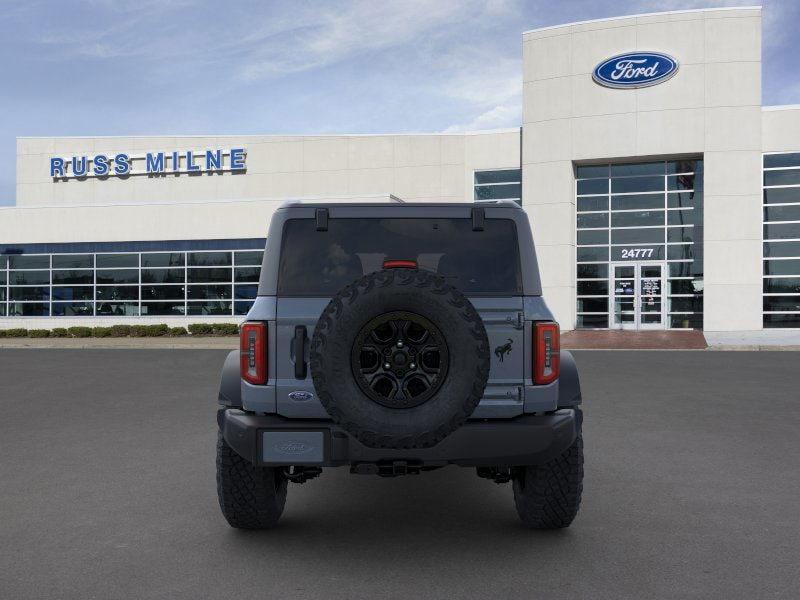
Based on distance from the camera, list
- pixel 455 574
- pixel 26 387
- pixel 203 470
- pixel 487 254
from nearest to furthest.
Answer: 1. pixel 455 574
2. pixel 487 254
3. pixel 203 470
4. pixel 26 387

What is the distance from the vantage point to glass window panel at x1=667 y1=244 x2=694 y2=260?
30.5 m

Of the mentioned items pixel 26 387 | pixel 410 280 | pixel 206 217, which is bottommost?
pixel 26 387

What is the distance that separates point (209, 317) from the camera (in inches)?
1356

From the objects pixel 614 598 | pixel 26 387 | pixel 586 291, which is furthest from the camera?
pixel 586 291

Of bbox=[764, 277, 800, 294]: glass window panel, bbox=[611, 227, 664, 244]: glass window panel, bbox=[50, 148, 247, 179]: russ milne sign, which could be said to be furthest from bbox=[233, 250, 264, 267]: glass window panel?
bbox=[764, 277, 800, 294]: glass window panel

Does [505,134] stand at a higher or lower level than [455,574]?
higher

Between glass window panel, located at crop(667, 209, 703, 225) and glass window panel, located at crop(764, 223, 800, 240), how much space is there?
256 cm

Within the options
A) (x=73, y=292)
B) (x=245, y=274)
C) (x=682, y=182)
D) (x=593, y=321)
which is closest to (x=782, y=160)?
(x=682, y=182)

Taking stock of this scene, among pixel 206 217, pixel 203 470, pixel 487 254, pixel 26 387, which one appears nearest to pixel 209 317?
pixel 206 217

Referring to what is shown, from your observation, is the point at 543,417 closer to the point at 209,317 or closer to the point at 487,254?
the point at 487,254

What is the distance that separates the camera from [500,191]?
34531 millimetres

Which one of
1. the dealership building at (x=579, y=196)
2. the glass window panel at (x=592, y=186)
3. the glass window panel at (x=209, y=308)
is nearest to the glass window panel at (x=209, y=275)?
the dealership building at (x=579, y=196)

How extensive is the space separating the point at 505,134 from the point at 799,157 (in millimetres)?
11849

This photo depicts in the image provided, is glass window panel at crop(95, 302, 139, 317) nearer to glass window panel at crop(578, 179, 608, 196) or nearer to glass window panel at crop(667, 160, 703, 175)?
glass window panel at crop(578, 179, 608, 196)
